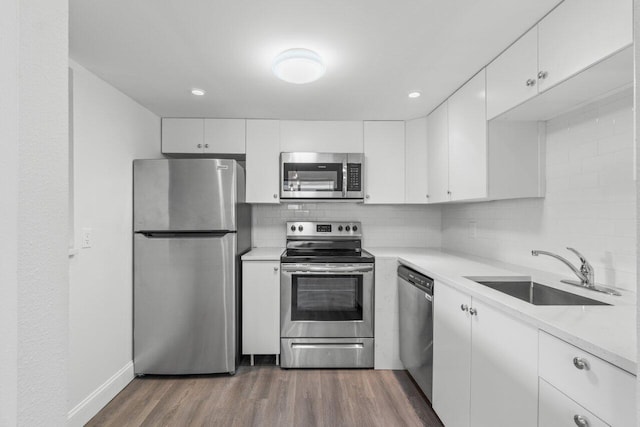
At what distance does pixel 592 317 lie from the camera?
102cm

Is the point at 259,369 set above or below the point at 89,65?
below

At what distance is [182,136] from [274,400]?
7.71ft

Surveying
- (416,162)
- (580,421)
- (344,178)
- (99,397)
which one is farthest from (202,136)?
(580,421)

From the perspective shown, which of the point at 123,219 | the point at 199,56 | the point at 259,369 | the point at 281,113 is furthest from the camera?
the point at 281,113

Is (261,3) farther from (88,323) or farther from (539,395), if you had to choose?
(88,323)

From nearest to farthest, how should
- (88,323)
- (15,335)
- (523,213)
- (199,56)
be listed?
(15,335), (199,56), (88,323), (523,213)

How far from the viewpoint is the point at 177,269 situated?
2.32 m

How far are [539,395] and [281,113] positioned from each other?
2.50m

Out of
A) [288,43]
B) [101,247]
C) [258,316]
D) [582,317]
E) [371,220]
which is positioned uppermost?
[288,43]

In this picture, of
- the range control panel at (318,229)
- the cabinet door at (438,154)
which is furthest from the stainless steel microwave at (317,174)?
the cabinet door at (438,154)

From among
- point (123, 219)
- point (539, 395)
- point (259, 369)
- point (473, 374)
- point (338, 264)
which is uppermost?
point (123, 219)

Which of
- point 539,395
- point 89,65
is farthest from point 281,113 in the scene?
point 539,395

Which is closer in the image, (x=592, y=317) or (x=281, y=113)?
(x=592, y=317)

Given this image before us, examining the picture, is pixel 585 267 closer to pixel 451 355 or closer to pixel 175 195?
pixel 451 355
